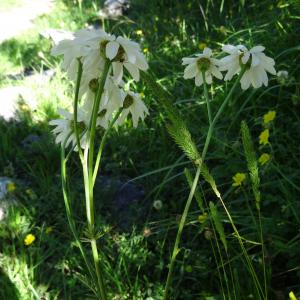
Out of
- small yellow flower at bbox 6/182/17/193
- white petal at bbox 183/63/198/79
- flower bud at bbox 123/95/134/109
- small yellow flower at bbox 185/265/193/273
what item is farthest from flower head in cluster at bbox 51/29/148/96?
small yellow flower at bbox 6/182/17/193

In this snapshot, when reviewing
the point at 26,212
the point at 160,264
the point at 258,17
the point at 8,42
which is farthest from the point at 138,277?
the point at 8,42

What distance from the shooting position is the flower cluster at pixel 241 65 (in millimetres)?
1001

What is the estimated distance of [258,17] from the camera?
301cm

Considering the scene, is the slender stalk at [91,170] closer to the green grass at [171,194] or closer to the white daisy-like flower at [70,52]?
the white daisy-like flower at [70,52]

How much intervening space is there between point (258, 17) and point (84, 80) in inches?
92.4

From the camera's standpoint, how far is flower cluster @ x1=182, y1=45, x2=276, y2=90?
39.4 inches

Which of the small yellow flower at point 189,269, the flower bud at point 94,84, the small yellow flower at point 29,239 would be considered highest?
the flower bud at point 94,84

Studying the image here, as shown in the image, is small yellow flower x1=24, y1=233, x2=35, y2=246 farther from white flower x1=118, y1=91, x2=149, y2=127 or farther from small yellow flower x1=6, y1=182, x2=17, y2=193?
white flower x1=118, y1=91, x2=149, y2=127

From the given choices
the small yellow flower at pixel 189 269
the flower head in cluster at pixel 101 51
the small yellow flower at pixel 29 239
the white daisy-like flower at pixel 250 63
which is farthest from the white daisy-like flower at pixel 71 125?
the small yellow flower at pixel 29 239

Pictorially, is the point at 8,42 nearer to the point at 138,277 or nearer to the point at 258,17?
the point at 258,17

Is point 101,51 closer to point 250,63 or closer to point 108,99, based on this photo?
point 108,99

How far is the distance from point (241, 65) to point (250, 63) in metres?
0.03

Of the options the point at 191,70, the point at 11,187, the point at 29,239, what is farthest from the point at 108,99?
the point at 11,187

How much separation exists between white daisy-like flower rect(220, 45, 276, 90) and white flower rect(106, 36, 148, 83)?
256 millimetres
